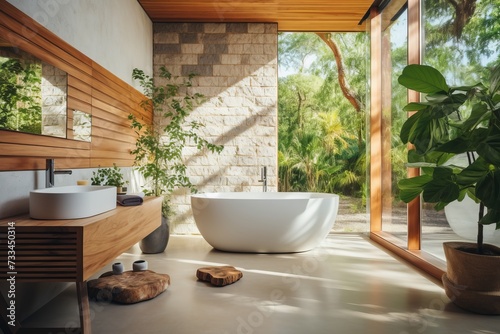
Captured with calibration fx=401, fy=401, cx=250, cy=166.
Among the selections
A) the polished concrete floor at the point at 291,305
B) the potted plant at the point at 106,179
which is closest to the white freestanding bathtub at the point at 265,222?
the polished concrete floor at the point at 291,305

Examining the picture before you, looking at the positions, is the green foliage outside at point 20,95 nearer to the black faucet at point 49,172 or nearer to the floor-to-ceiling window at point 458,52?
the black faucet at point 49,172

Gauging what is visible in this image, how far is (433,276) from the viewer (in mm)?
3340

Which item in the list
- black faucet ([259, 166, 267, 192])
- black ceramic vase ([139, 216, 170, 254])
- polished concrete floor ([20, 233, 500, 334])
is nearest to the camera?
polished concrete floor ([20, 233, 500, 334])

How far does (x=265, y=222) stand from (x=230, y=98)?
2.01m

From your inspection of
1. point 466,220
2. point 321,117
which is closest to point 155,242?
point 466,220

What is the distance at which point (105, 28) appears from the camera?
360cm

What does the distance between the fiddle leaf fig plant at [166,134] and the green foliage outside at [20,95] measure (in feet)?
6.05

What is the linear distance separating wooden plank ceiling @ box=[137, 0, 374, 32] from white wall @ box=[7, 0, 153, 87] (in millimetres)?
331

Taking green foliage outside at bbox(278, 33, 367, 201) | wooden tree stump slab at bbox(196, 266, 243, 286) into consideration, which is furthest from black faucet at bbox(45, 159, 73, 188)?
green foliage outside at bbox(278, 33, 367, 201)

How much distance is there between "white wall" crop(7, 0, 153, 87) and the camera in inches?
104

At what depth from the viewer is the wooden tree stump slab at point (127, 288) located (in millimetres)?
2697

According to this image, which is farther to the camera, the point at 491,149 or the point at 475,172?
the point at 475,172

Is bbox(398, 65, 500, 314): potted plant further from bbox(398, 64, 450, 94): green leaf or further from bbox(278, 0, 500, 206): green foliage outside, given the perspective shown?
bbox(278, 0, 500, 206): green foliage outside

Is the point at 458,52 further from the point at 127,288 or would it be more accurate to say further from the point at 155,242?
the point at 155,242
